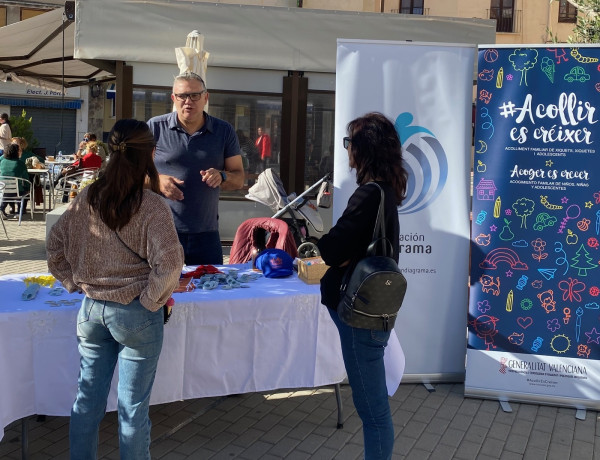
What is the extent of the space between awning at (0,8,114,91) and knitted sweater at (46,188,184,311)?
23.7 feet

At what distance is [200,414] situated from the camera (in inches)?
144

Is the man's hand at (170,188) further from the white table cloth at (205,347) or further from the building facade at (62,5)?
the building facade at (62,5)

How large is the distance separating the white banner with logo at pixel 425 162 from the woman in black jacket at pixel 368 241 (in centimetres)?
154

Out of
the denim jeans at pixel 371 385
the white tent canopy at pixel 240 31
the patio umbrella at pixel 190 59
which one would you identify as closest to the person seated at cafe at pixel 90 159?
the white tent canopy at pixel 240 31

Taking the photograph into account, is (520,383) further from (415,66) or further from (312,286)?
(415,66)

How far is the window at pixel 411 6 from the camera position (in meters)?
30.4

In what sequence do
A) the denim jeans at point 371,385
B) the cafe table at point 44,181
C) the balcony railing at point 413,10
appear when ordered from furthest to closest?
the balcony railing at point 413,10
the cafe table at point 44,181
the denim jeans at point 371,385

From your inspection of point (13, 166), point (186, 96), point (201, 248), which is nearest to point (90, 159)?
point (13, 166)

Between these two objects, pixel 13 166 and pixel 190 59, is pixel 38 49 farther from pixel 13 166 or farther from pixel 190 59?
pixel 190 59

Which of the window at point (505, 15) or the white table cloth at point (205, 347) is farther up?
the window at point (505, 15)

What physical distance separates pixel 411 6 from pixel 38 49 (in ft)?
76.9

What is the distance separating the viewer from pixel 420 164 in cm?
440

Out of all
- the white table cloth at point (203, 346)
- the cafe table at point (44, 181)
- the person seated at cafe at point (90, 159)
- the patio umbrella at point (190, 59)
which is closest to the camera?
the white table cloth at point (203, 346)

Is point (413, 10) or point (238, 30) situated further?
point (413, 10)
